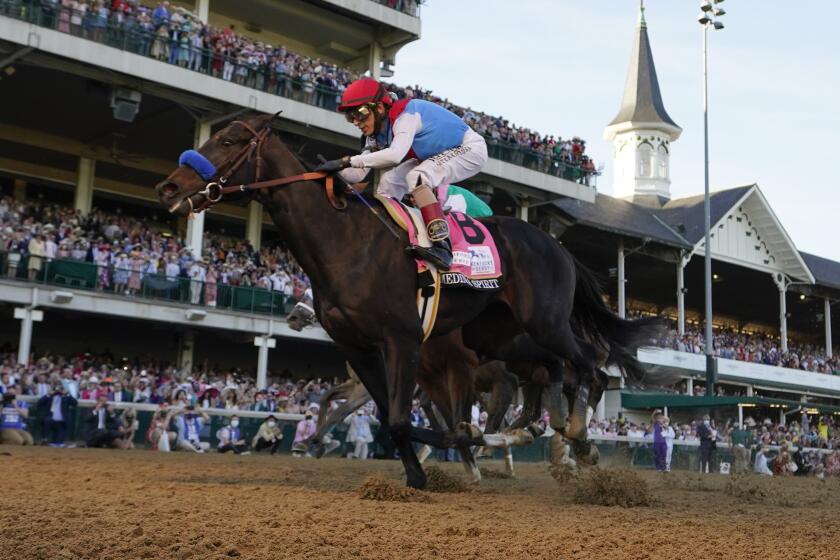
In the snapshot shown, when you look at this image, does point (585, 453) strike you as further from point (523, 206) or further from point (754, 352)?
point (754, 352)

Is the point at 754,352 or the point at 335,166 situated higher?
the point at 754,352

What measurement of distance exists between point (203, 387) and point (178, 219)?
11.0 metres

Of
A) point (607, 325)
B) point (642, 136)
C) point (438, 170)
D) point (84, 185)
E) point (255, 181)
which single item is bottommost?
point (607, 325)

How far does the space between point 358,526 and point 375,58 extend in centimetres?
2547

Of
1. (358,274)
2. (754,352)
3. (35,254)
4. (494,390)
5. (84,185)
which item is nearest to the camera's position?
(358,274)

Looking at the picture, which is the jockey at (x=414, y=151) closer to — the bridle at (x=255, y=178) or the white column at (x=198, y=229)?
the bridle at (x=255, y=178)

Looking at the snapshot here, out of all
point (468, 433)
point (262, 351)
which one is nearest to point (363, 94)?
point (468, 433)

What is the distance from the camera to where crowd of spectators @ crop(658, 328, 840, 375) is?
3569 centimetres

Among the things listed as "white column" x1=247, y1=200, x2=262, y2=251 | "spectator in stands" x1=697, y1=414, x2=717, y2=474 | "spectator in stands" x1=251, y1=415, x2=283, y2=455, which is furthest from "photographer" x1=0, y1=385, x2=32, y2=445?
"spectator in stands" x1=697, y1=414, x2=717, y2=474

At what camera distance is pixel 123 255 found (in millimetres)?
20594

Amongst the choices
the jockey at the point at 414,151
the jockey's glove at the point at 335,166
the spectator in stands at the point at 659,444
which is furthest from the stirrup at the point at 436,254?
the spectator in stands at the point at 659,444

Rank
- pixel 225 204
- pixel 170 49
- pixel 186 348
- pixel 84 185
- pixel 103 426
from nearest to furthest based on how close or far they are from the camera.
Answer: pixel 103 426 → pixel 170 49 → pixel 186 348 → pixel 225 204 → pixel 84 185

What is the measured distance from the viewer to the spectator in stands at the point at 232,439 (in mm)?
17109

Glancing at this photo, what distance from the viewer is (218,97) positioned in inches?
874
